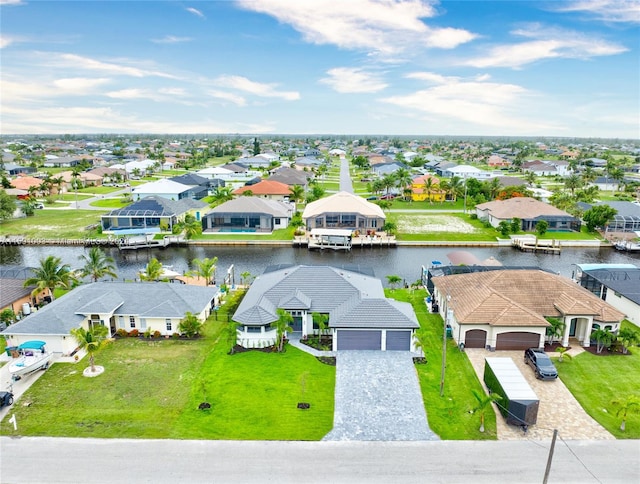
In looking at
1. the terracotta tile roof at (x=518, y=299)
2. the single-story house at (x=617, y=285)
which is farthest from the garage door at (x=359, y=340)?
the single-story house at (x=617, y=285)

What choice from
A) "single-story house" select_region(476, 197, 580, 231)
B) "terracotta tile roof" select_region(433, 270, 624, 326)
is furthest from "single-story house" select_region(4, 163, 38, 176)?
"terracotta tile roof" select_region(433, 270, 624, 326)

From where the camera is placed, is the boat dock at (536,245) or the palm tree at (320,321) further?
the boat dock at (536,245)

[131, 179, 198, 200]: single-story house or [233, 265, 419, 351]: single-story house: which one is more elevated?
[131, 179, 198, 200]: single-story house

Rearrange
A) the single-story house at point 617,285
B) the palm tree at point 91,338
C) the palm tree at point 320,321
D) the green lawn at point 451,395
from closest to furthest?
the green lawn at point 451,395
the palm tree at point 91,338
the palm tree at point 320,321
the single-story house at point 617,285

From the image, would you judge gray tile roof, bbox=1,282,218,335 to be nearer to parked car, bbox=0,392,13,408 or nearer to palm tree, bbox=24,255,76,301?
palm tree, bbox=24,255,76,301

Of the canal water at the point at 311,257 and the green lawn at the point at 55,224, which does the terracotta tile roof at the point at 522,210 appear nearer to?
the canal water at the point at 311,257

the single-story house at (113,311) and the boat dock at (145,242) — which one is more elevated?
the single-story house at (113,311)

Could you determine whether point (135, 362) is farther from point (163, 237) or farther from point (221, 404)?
point (163, 237)
